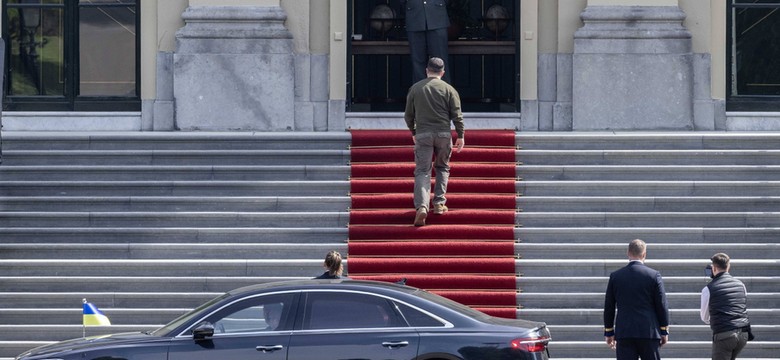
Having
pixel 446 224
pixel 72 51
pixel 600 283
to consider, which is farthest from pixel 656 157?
pixel 72 51

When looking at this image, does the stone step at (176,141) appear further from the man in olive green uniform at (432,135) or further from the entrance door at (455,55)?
the entrance door at (455,55)

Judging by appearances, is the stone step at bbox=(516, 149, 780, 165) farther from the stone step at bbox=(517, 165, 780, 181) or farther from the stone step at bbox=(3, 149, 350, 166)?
the stone step at bbox=(3, 149, 350, 166)

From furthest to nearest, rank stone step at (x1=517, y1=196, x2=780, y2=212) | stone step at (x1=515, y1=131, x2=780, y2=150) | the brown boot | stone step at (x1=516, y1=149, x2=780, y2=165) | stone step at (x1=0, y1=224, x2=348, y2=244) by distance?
1. stone step at (x1=515, y1=131, x2=780, y2=150)
2. stone step at (x1=516, y1=149, x2=780, y2=165)
3. stone step at (x1=517, y1=196, x2=780, y2=212)
4. stone step at (x1=0, y1=224, x2=348, y2=244)
5. the brown boot

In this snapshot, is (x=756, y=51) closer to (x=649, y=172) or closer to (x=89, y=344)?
(x=649, y=172)

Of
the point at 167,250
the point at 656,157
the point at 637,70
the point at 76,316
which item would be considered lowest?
the point at 76,316

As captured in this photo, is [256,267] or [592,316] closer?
[592,316]

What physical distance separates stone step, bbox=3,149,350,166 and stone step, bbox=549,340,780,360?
4.13 m

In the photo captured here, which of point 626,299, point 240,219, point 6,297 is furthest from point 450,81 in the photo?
point 626,299

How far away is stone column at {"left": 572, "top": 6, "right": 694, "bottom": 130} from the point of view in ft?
62.7

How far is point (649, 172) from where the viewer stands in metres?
17.5

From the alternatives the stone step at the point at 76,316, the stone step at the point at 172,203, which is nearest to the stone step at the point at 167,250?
the stone step at the point at 172,203

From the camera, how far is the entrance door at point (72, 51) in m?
20.4

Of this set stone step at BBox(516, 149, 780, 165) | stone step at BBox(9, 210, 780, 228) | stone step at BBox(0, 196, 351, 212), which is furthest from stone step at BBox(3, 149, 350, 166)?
stone step at BBox(516, 149, 780, 165)

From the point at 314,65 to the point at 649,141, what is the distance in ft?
15.5
